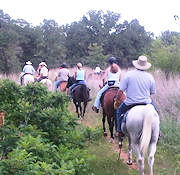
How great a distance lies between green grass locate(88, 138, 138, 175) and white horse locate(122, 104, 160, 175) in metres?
0.91

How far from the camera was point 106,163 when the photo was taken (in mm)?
5988

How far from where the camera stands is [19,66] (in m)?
31.4

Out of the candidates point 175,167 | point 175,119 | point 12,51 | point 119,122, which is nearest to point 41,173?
point 119,122

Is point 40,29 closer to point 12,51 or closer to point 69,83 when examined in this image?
point 12,51

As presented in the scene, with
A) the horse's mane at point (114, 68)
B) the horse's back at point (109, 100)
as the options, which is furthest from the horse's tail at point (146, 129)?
the horse's mane at point (114, 68)

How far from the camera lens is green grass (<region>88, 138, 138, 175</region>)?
5496 millimetres

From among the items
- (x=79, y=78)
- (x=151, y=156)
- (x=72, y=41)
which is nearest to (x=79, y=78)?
(x=79, y=78)

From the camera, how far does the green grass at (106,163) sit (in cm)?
550

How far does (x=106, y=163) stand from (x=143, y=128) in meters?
1.94

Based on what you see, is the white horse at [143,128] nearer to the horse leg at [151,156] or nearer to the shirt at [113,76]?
the horse leg at [151,156]

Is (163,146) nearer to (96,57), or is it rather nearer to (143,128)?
(143,128)

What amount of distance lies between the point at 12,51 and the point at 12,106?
27286 mm

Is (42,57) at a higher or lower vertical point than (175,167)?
higher

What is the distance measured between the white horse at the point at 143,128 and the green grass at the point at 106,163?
2.98ft
